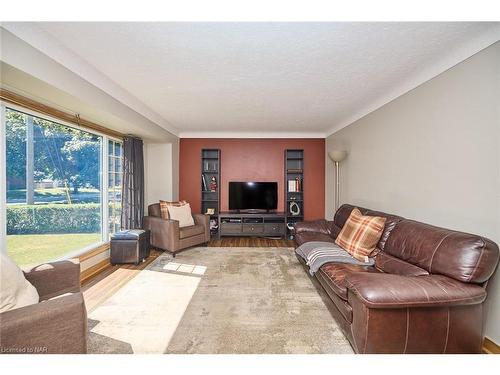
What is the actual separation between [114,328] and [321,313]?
182cm

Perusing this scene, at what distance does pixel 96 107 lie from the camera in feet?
7.82

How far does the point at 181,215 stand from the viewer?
4211 millimetres

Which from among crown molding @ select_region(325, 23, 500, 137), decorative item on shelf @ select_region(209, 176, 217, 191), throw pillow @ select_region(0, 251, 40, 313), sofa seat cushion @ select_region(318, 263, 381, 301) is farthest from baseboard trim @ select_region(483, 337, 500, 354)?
decorative item on shelf @ select_region(209, 176, 217, 191)

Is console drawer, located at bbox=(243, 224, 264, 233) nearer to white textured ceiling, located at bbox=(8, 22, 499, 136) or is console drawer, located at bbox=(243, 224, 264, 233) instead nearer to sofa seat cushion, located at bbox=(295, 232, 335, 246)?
sofa seat cushion, located at bbox=(295, 232, 335, 246)

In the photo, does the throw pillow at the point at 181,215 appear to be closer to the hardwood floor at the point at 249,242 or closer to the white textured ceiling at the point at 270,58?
the hardwood floor at the point at 249,242

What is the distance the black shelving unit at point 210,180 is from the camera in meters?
5.30

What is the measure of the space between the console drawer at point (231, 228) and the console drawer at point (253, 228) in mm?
154

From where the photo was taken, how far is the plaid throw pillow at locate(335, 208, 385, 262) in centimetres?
242

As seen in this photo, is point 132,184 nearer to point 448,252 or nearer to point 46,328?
point 46,328

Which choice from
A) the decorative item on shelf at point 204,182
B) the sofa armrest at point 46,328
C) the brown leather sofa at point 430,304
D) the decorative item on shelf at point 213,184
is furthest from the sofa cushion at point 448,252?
the decorative item on shelf at point 204,182

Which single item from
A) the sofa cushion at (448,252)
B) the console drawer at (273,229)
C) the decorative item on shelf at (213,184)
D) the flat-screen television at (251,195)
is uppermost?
the decorative item on shelf at (213,184)

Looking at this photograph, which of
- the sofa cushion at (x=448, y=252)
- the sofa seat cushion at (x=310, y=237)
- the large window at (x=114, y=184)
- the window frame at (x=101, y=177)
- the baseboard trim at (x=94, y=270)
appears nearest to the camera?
the sofa cushion at (x=448, y=252)
